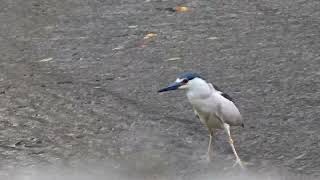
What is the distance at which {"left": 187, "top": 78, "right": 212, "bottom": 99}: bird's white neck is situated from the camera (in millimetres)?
4828

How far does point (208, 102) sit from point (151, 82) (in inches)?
76.3

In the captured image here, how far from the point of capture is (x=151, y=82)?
6773mm

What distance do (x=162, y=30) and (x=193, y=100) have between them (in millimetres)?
3641

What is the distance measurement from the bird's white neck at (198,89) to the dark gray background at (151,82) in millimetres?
498

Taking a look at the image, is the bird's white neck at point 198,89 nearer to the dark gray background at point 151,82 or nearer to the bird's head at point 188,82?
the bird's head at point 188,82

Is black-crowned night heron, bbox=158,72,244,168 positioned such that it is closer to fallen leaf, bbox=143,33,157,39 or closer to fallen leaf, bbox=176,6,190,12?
fallen leaf, bbox=143,33,157,39

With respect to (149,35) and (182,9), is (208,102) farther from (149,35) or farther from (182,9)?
(182,9)

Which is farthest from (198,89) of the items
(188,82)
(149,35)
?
(149,35)

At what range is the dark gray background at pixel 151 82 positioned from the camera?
525 centimetres

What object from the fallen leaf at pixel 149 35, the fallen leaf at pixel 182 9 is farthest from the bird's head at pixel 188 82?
the fallen leaf at pixel 182 9

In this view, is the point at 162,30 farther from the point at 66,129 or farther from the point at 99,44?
the point at 66,129

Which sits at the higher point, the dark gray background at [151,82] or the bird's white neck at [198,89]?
the bird's white neck at [198,89]

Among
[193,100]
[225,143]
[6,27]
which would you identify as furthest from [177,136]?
[6,27]

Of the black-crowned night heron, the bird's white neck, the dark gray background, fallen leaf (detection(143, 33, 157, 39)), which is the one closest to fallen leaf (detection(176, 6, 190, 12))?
the dark gray background
